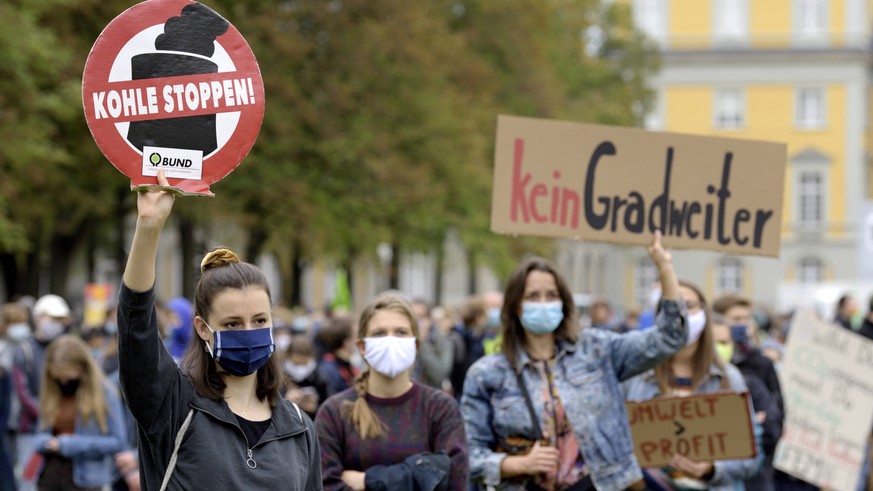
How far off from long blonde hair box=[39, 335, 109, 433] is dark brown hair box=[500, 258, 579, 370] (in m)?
3.23

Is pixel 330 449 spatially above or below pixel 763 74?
below

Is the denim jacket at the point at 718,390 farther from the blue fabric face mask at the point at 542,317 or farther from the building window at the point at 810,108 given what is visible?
the building window at the point at 810,108

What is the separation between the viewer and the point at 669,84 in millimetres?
74500

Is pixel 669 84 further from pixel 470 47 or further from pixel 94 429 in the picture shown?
pixel 94 429

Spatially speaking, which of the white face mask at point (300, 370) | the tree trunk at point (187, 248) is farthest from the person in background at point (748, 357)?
the tree trunk at point (187, 248)

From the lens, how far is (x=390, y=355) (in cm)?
605

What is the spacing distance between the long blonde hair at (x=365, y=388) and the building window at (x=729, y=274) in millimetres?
68068

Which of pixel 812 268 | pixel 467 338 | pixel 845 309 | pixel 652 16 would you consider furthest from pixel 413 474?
pixel 652 16

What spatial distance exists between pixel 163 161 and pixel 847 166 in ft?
235

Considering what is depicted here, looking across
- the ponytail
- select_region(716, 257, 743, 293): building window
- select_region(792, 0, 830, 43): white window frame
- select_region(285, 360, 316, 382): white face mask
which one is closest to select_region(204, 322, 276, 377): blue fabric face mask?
the ponytail

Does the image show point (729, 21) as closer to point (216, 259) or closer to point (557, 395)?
point (557, 395)

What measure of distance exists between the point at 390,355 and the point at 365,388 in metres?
0.17

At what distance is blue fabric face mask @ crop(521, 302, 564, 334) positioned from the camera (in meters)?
6.44

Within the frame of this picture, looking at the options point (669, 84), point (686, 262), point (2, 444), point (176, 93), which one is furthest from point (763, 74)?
point (176, 93)
